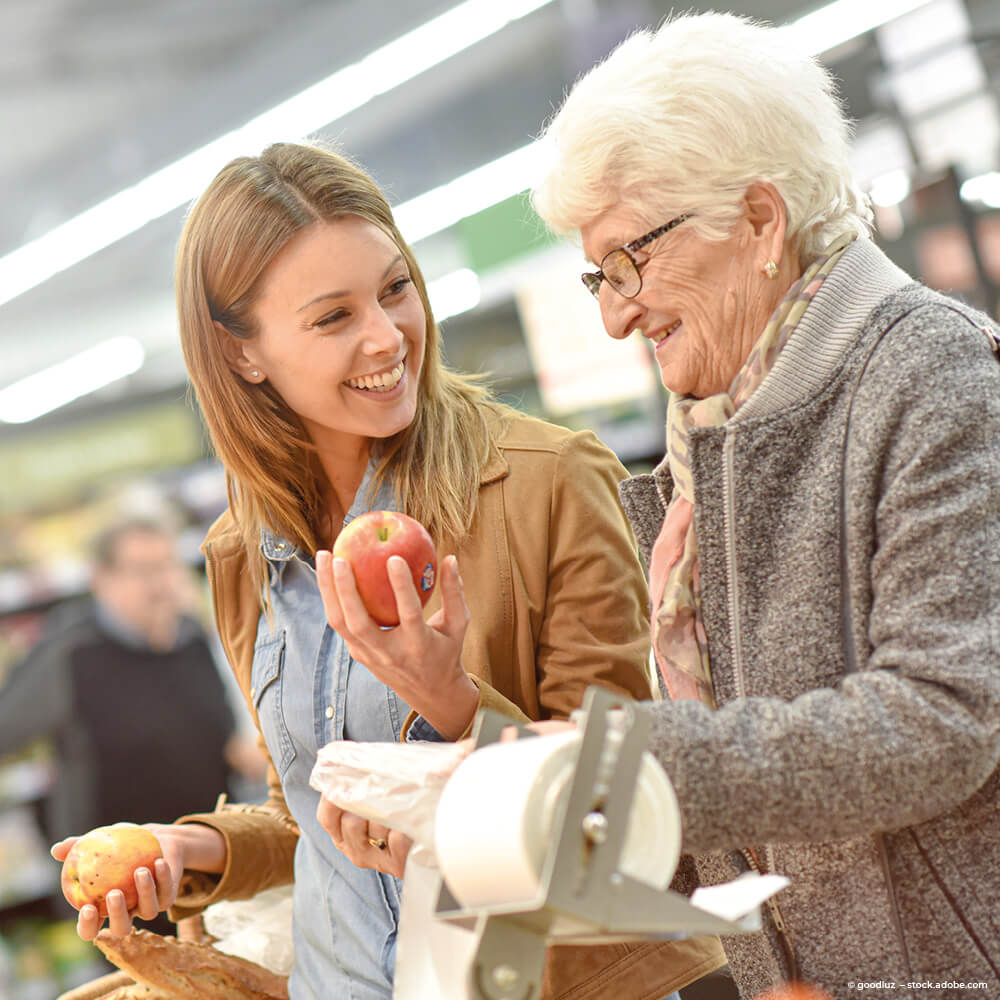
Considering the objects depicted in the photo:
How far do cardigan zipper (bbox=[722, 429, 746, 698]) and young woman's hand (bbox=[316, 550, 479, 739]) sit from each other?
0.35 m

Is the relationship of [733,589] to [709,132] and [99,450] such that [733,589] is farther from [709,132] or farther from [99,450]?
[99,450]

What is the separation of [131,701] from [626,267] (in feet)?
11.9

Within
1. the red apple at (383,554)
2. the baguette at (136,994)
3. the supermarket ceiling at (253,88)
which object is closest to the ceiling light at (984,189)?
the supermarket ceiling at (253,88)

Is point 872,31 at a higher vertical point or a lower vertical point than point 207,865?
higher

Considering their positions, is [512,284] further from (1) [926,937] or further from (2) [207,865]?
(1) [926,937]

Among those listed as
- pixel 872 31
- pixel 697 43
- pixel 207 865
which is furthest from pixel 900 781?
pixel 872 31

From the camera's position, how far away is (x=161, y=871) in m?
1.84

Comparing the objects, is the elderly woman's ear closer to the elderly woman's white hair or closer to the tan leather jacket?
the elderly woman's white hair

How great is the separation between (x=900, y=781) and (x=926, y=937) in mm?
316

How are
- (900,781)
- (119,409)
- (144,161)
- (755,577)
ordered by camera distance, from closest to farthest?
(900,781) < (755,577) < (119,409) < (144,161)

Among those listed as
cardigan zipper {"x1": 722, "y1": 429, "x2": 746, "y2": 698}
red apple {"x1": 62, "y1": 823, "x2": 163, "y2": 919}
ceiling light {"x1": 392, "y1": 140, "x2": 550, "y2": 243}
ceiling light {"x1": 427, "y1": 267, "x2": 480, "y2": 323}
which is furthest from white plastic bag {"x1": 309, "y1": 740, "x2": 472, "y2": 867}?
ceiling light {"x1": 392, "y1": 140, "x2": 550, "y2": 243}

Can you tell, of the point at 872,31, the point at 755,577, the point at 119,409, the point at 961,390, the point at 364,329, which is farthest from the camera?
the point at 119,409

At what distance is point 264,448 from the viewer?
6.72 feet

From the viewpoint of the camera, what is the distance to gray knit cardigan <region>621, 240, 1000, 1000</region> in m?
1.07
